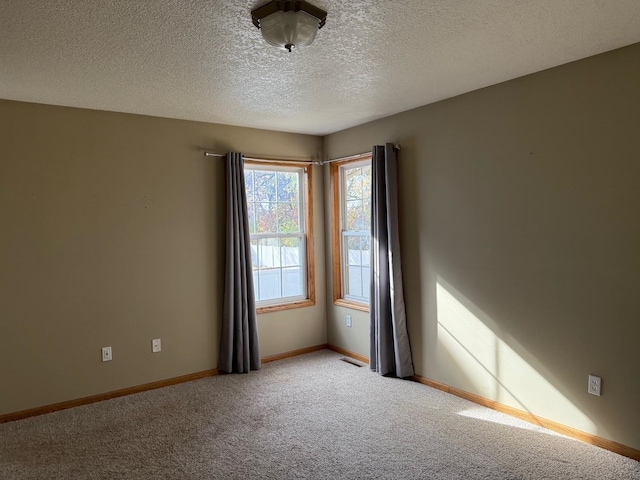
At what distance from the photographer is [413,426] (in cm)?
313

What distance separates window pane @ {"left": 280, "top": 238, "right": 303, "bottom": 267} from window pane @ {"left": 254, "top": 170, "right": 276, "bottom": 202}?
0.49 m

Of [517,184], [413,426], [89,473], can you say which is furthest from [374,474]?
[517,184]

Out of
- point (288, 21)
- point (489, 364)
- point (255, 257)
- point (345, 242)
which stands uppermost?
point (288, 21)

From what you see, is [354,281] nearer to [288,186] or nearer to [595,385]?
[288,186]

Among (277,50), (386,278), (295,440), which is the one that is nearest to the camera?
(277,50)

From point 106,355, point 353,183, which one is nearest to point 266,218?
point 353,183

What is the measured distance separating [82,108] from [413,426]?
11.7 feet

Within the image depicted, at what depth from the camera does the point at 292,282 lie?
4965mm

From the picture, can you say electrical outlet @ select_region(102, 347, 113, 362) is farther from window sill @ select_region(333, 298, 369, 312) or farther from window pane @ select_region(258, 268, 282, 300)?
window sill @ select_region(333, 298, 369, 312)

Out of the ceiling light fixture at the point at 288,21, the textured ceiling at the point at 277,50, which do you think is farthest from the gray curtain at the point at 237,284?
the ceiling light fixture at the point at 288,21

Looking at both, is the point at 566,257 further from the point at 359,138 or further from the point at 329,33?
the point at 359,138

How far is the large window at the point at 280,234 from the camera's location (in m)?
4.71

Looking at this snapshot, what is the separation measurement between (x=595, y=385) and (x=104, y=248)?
3.74 m

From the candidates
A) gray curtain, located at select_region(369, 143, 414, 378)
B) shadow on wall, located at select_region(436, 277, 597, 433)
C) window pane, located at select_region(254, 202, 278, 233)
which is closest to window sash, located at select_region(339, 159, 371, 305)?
gray curtain, located at select_region(369, 143, 414, 378)
